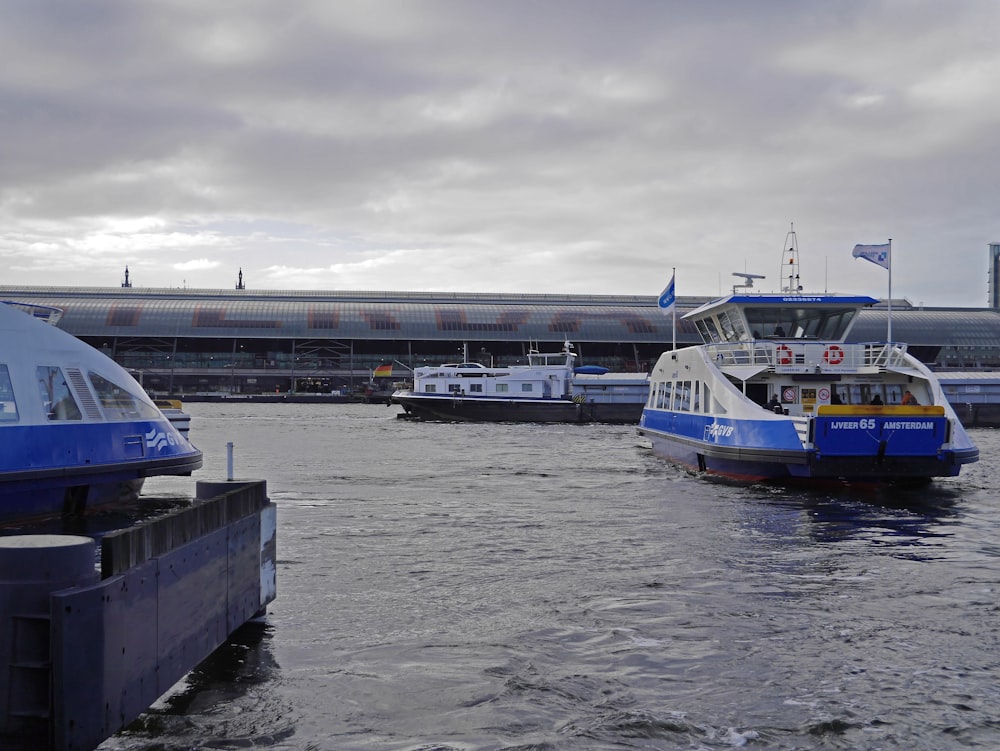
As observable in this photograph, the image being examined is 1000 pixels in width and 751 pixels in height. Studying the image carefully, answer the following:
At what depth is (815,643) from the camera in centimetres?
1252

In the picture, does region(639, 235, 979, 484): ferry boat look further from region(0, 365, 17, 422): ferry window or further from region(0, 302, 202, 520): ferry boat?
region(0, 365, 17, 422): ferry window

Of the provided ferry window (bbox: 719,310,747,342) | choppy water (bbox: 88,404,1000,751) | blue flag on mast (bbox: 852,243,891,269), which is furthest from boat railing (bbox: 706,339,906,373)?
choppy water (bbox: 88,404,1000,751)

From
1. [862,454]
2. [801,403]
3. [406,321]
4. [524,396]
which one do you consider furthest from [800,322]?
[406,321]

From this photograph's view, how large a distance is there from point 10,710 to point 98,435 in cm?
1327

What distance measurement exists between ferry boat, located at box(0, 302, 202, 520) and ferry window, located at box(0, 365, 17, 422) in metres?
0.02

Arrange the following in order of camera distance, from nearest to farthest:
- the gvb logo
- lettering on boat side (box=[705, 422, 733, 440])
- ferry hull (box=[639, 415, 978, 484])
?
the gvb logo → ferry hull (box=[639, 415, 978, 484]) → lettering on boat side (box=[705, 422, 733, 440])

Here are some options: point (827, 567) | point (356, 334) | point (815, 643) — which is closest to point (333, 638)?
point (815, 643)

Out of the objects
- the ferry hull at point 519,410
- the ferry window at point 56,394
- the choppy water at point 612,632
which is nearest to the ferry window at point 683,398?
the choppy water at point 612,632

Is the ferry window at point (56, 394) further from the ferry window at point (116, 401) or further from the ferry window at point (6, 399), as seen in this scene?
the ferry window at point (116, 401)

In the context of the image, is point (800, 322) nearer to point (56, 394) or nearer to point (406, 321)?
point (56, 394)

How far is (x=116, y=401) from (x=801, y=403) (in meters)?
23.0

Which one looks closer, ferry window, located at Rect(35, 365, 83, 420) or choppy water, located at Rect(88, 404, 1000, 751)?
Result: choppy water, located at Rect(88, 404, 1000, 751)

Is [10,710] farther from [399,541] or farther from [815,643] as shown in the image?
[399,541]

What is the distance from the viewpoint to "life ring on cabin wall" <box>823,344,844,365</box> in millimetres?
32562
